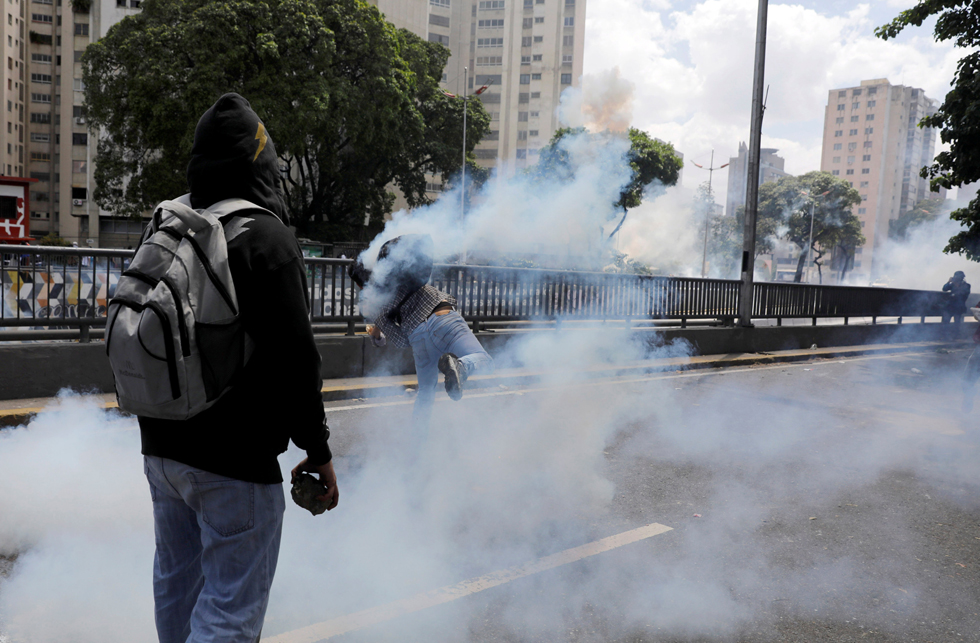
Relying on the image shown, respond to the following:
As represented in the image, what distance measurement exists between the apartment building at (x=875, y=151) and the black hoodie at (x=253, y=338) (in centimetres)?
5215

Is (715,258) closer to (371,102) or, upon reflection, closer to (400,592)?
(371,102)

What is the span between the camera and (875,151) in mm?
97250

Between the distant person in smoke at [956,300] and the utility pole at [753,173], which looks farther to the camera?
the distant person in smoke at [956,300]

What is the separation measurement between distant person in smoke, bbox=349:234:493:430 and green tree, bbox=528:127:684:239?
717 cm

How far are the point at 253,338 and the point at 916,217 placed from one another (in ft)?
242

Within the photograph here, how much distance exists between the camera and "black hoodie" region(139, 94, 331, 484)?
173 centimetres

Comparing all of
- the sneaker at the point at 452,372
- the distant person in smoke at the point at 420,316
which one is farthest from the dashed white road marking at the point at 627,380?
the sneaker at the point at 452,372

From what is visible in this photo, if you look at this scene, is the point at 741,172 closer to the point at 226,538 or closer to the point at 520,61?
the point at 520,61

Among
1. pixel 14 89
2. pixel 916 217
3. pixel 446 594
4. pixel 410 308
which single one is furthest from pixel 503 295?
pixel 14 89

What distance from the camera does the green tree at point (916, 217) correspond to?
57.8 meters

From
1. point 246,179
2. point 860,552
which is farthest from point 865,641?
point 246,179

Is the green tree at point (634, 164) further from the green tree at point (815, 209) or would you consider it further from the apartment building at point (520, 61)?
the apartment building at point (520, 61)

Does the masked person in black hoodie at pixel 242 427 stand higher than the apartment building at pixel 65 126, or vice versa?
the apartment building at pixel 65 126

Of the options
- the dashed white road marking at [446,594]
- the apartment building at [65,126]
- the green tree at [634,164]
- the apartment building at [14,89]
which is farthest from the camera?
the apartment building at [14,89]
